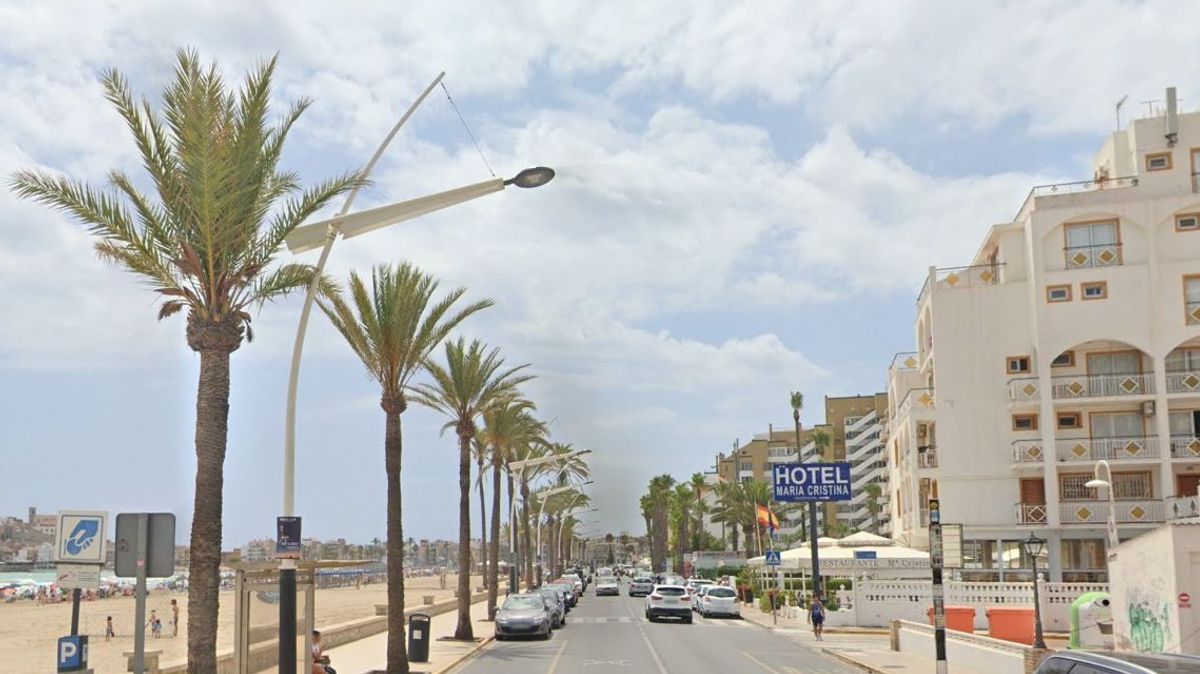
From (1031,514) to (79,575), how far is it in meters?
47.8

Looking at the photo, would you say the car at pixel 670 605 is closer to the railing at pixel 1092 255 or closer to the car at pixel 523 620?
the car at pixel 523 620

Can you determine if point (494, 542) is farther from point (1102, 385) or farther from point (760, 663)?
point (1102, 385)

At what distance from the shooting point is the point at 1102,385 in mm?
52312

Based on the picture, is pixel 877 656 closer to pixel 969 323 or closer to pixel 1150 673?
pixel 1150 673

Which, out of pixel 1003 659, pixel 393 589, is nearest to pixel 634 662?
pixel 393 589

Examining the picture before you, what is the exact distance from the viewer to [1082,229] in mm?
52750

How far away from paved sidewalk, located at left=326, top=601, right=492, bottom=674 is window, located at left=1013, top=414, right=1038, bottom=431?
2726 centimetres

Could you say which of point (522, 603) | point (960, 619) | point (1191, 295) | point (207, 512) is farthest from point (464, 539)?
point (1191, 295)

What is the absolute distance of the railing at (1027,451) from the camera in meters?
52.8

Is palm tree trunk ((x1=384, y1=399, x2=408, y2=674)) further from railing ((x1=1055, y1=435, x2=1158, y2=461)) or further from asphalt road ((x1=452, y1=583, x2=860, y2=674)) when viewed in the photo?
railing ((x1=1055, y1=435, x2=1158, y2=461))

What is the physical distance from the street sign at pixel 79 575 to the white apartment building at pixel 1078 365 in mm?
42686

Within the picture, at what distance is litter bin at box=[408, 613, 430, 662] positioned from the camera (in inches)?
1075

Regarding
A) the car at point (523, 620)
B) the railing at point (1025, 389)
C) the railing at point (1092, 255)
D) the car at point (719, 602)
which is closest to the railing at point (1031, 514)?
the railing at point (1025, 389)

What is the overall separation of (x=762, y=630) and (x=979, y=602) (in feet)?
29.9
